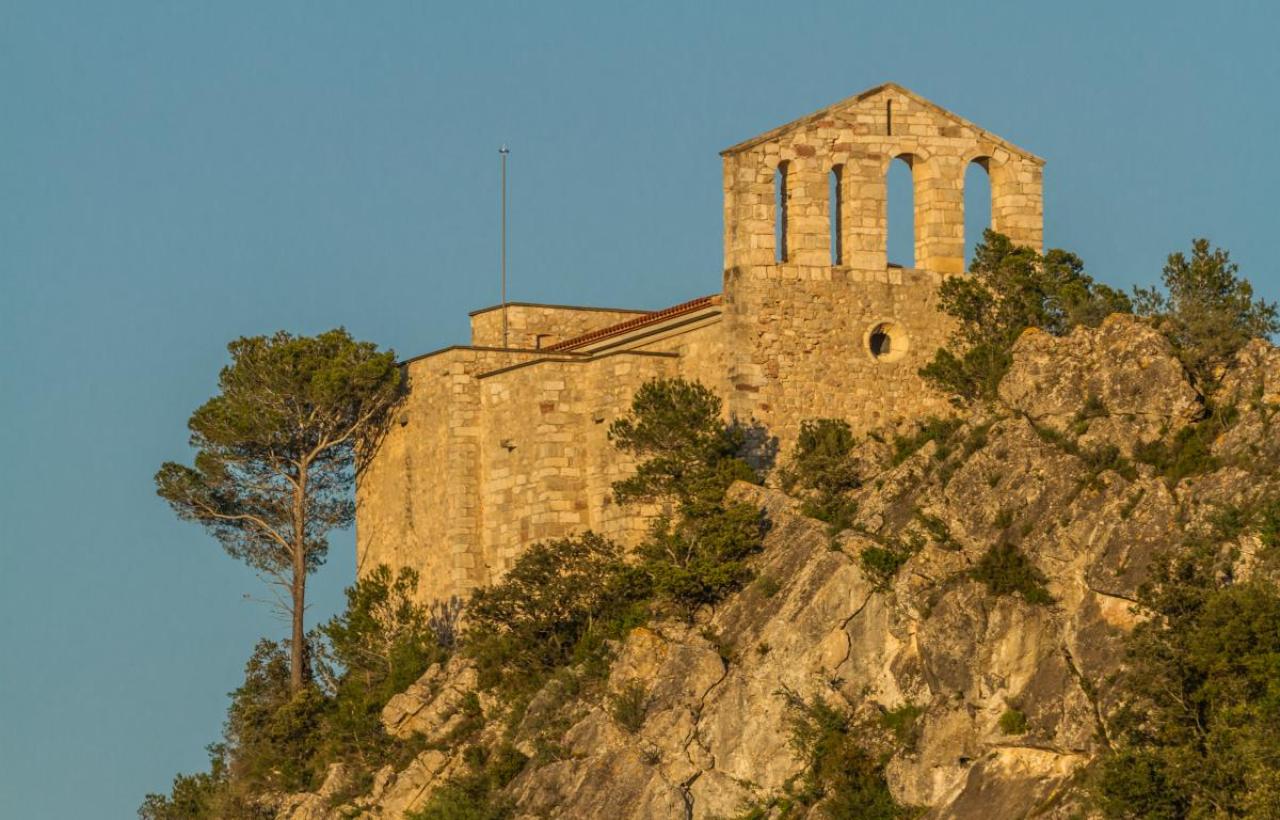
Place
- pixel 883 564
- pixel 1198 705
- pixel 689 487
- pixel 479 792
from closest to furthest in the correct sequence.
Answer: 1. pixel 1198 705
2. pixel 883 564
3. pixel 479 792
4. pixel 689 487

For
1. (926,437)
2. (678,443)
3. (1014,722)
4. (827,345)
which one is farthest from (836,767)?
Answer: (827,345)

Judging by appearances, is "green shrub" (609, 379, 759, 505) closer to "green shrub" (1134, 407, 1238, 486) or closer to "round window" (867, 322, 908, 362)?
"round window" (867, 322, 908, 362)

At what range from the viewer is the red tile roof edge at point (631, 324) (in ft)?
233

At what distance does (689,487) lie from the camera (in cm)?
6788

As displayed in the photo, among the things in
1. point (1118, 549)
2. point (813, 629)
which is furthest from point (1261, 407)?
point (813, 629)

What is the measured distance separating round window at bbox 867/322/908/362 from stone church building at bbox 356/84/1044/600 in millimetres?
29

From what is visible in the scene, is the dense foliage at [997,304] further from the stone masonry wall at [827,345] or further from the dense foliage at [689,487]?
the dense foliage at [689,487]

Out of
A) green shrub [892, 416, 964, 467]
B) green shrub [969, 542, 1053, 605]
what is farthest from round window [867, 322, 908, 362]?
green shrub [969, 542, 1053, 605]

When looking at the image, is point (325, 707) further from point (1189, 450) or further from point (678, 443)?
point (1189, 450)

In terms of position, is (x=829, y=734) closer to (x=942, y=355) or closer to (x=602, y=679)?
(x=602, y=679)

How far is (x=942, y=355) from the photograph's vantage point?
7025 cm

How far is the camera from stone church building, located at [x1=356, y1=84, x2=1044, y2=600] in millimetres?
69875

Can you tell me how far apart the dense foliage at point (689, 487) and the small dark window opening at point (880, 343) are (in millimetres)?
3440

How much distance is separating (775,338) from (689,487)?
3931mm
